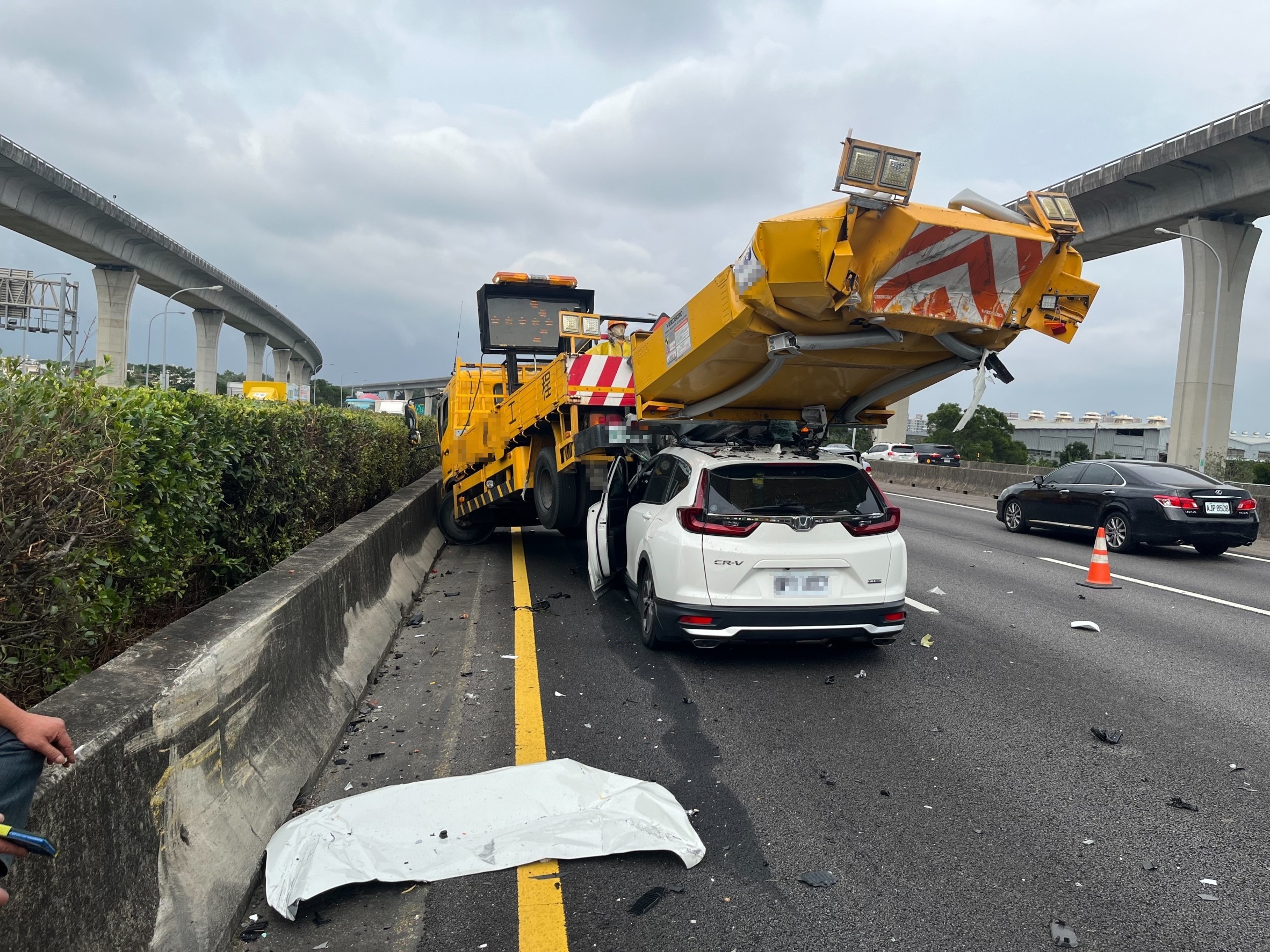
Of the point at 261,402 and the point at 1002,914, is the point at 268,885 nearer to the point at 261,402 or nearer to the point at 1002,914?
the point at 1002,914

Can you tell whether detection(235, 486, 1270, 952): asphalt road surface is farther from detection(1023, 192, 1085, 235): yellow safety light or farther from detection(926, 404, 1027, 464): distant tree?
detection(926, 404, 1027, 464): distant tree

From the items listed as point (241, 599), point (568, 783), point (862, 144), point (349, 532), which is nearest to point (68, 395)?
point (241, 599)

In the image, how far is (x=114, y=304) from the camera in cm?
4338

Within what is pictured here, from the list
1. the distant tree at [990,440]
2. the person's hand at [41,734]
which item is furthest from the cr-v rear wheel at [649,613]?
the distant tree at [990,440]

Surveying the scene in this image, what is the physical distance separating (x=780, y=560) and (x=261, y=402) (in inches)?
176

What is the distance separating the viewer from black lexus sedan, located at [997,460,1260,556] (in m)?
13.1

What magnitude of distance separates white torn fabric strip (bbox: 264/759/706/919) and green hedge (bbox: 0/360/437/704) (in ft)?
4.12

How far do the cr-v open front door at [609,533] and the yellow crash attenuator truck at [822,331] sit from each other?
43 centimetres

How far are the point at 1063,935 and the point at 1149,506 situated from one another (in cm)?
1204

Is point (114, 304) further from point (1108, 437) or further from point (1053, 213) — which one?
point (1108, 437)

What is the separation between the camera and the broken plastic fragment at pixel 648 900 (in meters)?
3.25

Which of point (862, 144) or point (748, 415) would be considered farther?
point (748, 415)

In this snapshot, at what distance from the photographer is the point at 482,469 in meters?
11.9

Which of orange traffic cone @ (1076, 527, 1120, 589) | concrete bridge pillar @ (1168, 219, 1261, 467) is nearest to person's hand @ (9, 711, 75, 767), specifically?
orange traffic cone @ (1076, 527, 1120, 589)
